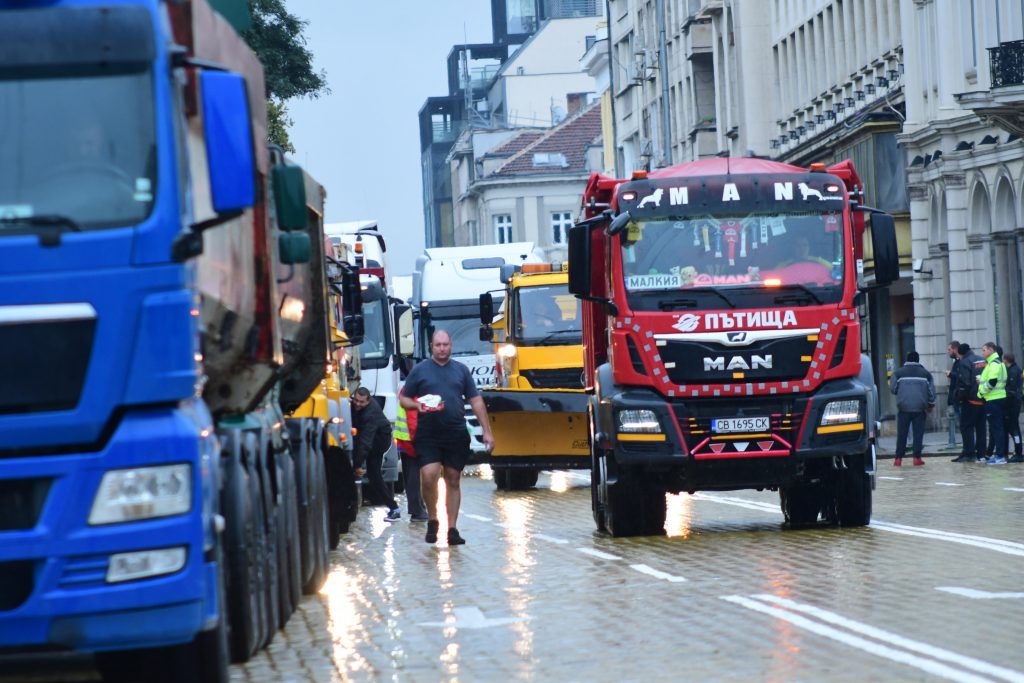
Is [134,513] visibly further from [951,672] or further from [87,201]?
[951,672]

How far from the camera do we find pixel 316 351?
1691 centimetres

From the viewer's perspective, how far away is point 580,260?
19875 mm

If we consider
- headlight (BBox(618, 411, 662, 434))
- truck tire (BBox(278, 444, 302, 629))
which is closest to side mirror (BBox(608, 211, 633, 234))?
headlight (BBox(618, 411, 662, 434))

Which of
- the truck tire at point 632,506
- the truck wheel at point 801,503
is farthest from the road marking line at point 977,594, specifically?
the truck wheel at point 801,503

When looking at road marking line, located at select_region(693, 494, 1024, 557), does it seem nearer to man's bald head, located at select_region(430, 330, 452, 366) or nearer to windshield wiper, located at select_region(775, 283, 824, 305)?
windshield wiper, located at select_region(775, 283, 824, 305)

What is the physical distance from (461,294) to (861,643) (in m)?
33.9

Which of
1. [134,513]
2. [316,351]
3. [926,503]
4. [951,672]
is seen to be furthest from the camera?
[926,503]

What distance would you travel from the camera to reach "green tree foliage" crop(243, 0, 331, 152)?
161 feet

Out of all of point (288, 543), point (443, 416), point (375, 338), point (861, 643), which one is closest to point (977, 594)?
point (861, 643)

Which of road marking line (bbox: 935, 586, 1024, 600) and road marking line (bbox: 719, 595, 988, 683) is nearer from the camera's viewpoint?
road marking line (bbox: 719, 595, 988, 683)

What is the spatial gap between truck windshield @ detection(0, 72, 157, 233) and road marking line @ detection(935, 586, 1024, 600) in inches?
248

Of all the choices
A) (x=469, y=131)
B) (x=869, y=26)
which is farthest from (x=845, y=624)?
(x=469, y=131)

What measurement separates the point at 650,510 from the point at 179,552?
12.1 m

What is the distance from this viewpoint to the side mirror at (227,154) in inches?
358
